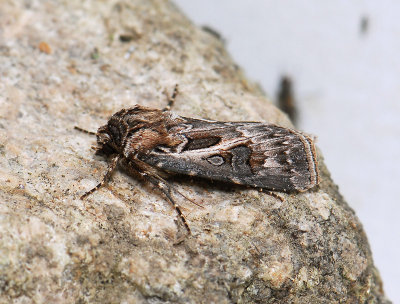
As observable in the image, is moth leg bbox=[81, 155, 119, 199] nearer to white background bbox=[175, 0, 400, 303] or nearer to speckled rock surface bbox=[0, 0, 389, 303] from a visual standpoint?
speckled rock surface bbox=[0, 0, 389, 303]

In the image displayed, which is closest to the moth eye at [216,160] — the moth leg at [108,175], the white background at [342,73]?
the moth leg at [108,175]

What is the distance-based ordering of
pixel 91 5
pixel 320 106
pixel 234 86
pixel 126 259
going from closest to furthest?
pixel 126 259 → pixel 234 86 → pixel 91 5 → pixel 320 106

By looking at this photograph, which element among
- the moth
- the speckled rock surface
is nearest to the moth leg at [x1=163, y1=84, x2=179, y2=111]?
the speckled rock surface

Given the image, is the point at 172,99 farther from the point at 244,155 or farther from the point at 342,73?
the point at 342,73

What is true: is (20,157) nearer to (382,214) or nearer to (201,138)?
(201,138)

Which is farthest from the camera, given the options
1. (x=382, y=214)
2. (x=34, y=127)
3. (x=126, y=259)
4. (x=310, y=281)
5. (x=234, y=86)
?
(x=382, y=214)

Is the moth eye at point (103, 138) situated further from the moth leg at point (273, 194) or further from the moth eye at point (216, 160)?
the moth leg at point (273, 194)

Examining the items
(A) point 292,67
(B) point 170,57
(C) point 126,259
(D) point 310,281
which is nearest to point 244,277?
(D) point 310,281
